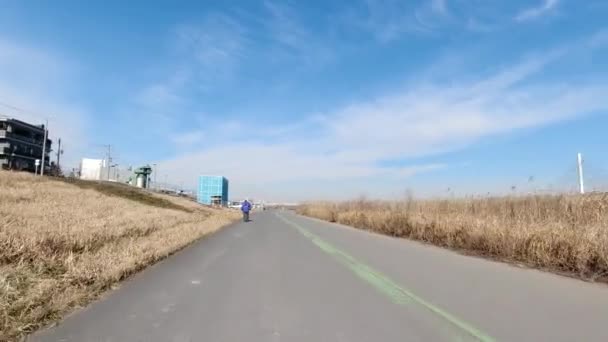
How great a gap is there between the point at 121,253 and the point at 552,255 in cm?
968

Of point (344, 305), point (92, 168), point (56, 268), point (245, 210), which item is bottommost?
point (344, 305)

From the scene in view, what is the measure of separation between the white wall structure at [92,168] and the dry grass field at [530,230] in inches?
4335

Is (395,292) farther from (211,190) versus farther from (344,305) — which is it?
(211,190)

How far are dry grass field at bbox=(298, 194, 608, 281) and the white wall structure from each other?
110 m

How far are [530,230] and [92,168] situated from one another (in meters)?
123

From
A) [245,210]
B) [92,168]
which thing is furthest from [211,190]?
[245,210]

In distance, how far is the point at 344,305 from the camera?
23.6 ft

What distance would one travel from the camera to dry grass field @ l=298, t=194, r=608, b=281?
1019cm

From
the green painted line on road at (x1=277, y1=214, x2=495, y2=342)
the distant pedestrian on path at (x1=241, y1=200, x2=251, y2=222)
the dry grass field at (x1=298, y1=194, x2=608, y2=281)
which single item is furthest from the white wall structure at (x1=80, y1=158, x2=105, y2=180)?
the green painted line on road at (x1=277, y1=214, x2=495, y2=342)

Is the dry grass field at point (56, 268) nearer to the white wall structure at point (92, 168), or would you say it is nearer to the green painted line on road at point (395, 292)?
the green painted line on road at point (395, 292)

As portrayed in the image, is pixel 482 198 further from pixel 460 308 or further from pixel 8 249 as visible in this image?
pixel 8 249

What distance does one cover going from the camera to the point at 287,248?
664 inches

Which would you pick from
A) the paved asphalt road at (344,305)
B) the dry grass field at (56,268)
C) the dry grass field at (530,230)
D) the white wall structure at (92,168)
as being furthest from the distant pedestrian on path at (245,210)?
the white wall structure at (92,168)

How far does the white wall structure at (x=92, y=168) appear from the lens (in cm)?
12010
